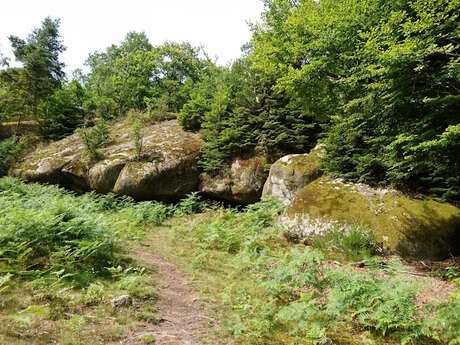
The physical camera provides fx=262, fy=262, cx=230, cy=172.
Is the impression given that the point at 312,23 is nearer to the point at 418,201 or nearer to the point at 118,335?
the point at 418,201

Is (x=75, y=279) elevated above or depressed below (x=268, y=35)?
below

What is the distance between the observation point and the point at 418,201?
7.31 metres

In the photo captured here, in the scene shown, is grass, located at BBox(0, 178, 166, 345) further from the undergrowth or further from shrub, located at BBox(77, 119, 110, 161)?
shrub, located at BBox(77, 119, 110, 161)

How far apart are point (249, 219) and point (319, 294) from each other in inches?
190

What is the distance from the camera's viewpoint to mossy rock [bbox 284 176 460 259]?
6496 mm

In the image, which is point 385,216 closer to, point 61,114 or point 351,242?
point 351,242

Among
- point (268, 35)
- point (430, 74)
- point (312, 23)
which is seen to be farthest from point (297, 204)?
point (268, 35)

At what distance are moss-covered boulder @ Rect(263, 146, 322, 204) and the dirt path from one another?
5.59m

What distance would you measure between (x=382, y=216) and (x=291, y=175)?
3.67 metres

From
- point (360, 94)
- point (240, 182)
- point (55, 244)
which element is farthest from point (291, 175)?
point (55, 244)

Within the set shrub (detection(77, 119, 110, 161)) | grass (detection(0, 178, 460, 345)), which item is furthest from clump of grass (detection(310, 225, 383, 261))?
shrub (detection(77, 119, 110, 161))

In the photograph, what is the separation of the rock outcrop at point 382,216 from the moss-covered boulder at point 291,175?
915 millimetres

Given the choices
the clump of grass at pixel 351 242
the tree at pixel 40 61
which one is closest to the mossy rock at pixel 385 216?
the clump of grass at pixel 351 242

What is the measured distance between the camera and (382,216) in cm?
705
